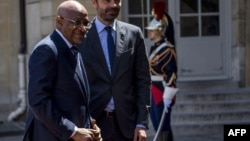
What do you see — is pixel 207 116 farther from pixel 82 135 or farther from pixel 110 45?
pixel 82 135

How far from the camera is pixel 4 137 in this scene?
38.8ft

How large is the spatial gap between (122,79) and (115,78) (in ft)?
0.17

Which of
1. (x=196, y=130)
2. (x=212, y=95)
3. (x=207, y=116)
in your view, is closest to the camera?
(x=196, y=130)

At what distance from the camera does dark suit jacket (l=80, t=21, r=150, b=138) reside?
17.0ft

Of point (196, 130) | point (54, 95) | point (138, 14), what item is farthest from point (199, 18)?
point (54, 95)

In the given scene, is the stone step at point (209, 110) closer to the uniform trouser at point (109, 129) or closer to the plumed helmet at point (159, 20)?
the plumed helmet at point (159, 20)

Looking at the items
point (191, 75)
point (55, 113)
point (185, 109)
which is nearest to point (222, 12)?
point (191, 75)

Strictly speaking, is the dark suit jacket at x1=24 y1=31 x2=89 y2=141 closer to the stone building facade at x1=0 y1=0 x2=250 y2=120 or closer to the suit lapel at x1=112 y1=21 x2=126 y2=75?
the suit lapel at x1=112 y1=21 x2=126 y2=75

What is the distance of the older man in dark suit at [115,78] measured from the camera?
518cm

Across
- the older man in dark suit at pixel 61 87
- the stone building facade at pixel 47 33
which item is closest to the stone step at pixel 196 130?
the stone building facade at pixel 47 33

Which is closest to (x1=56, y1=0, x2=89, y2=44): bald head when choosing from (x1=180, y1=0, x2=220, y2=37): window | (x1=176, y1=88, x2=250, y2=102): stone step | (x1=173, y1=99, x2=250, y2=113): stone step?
(x1=173, y1=99, x2=250, y2=113): stone step

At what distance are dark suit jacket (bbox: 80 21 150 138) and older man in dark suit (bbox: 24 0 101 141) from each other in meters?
0.66

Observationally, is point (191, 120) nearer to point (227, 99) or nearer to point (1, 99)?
point (227, 99)

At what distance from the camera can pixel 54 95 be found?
14.3ft
